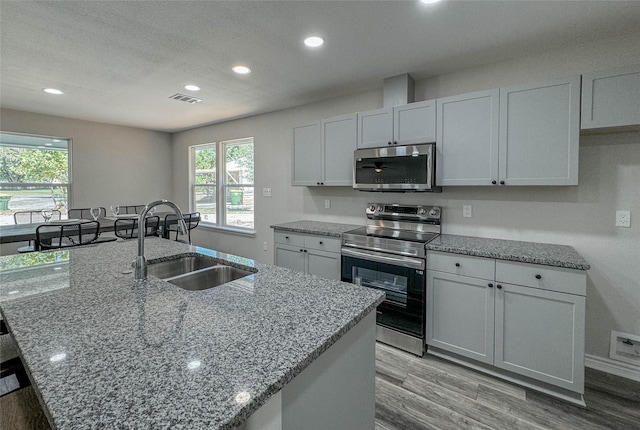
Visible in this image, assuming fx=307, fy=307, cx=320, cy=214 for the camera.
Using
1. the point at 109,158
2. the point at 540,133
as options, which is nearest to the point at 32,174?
the point at 109,158

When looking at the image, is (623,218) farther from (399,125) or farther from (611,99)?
(399,125)

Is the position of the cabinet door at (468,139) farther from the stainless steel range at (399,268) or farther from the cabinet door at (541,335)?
the cabinet door at (541,335)

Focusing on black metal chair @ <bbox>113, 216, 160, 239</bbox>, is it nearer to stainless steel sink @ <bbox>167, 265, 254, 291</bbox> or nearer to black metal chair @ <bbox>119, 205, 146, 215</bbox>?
black metal chair @ <bbox>119, 205, 146, 215</bbox>

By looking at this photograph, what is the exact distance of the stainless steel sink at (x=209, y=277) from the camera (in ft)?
5.73

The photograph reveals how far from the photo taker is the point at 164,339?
0.90 meters

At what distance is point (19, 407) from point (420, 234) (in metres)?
2.80

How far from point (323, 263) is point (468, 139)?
5.67 feet

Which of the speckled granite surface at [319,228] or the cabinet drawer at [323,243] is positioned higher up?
the speckled granite surface at [319,228]

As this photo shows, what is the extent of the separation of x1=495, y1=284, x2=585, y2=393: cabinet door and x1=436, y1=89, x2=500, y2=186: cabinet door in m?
0.92

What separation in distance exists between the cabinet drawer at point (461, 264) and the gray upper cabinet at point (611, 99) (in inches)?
44.3

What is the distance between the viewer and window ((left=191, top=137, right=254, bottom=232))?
4.97 metres

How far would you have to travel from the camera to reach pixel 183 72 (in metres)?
2.99

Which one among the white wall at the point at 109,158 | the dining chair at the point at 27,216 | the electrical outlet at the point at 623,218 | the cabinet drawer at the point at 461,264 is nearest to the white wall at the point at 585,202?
the electrical outlet at the point at 623,218

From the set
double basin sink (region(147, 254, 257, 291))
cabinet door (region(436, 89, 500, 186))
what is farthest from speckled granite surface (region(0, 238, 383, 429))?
cabinet door (region(436, 89, 500, 186))
